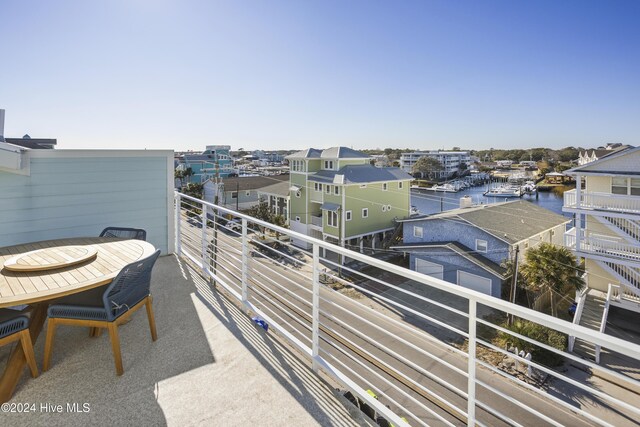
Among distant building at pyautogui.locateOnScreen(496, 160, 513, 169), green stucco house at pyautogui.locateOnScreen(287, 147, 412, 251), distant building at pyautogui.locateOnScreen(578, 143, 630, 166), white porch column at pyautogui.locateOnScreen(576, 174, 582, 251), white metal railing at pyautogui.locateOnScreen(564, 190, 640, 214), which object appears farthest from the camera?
distant building at pyautogui.locateOnScreen(496, 160, 513, 169)

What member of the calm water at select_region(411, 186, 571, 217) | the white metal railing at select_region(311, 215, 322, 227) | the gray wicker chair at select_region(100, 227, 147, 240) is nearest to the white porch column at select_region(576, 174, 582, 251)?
the white metal railing at select_region(311, 215, 322, 227)

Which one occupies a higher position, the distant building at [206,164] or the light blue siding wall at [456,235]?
the distant building at [206,164]

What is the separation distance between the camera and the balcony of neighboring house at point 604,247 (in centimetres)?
1107

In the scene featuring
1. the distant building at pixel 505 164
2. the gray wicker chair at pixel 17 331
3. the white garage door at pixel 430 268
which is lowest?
the white garage door at pixel 430 268

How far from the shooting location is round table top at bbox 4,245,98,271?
2.16m

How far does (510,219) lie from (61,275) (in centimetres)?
1762

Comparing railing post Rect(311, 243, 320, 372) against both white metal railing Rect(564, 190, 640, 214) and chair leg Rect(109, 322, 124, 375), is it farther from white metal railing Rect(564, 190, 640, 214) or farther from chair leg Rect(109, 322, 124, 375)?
white metal railing Rect(564, 190, 640, 214)

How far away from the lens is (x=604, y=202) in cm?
1148

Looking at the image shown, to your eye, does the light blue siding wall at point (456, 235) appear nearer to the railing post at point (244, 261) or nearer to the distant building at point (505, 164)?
the railing post at point (244, 261)

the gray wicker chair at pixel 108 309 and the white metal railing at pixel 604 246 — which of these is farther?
the white metal railing at pixel 604 246

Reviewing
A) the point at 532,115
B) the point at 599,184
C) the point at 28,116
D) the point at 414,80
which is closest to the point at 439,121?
the point at 532,115

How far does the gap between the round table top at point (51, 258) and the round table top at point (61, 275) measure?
2 cm

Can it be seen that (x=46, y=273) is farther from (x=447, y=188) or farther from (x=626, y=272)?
(x=447, y=188)

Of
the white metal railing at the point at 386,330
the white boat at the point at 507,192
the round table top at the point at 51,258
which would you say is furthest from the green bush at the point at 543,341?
the white boat at the point at 507,192
